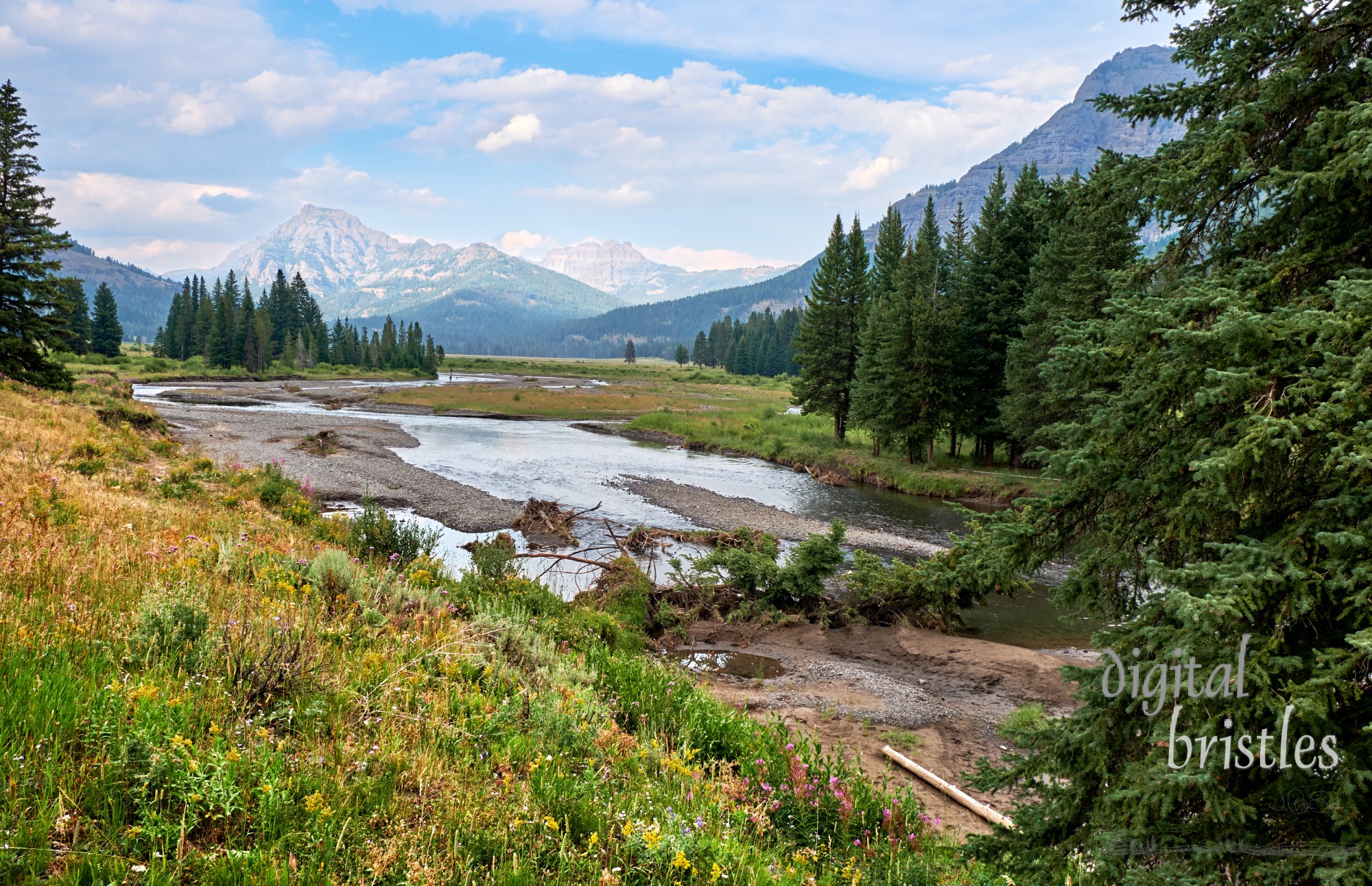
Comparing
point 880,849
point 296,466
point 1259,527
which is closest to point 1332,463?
point 1259,527

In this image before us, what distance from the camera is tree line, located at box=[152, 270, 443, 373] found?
4193 inches

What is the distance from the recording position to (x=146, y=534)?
8266 millimetres

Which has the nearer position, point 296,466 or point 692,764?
point 692,764

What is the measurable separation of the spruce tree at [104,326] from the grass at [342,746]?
131742mm

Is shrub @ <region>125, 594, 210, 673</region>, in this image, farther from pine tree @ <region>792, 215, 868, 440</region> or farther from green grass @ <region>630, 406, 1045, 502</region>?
pine tree @ <region>792, 215, 868, 440</region>

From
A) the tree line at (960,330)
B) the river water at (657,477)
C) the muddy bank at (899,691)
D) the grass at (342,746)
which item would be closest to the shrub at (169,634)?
the grass at (342,746)

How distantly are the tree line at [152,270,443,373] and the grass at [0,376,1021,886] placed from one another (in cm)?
11594

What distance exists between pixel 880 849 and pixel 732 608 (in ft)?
32.8

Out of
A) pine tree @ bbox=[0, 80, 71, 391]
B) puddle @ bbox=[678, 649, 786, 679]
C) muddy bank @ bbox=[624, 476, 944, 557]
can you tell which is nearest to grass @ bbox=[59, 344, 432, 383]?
pine tree @ bbox=[0, 80, 71, 391]

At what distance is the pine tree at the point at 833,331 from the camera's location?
4847 cm

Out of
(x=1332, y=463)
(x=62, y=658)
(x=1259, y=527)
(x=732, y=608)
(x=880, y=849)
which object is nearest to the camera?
(x=1332, y=463)

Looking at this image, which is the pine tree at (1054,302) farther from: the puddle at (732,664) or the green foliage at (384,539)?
the green foliage at (384,539)

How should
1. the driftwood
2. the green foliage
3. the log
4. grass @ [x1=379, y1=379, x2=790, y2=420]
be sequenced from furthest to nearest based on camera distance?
grass @ [x1=379, y1=379, x2=790, y2=420] < the driftwood < the green foliage < the log

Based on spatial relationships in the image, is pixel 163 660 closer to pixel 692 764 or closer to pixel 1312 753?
pixel 692 764
